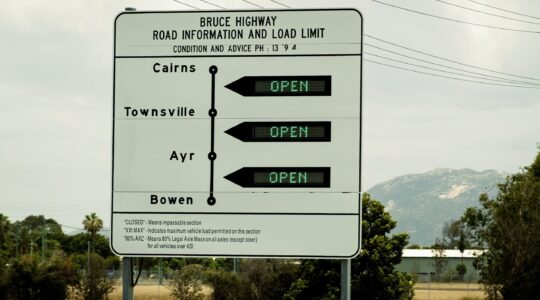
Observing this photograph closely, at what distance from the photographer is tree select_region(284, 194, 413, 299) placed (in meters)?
63.9

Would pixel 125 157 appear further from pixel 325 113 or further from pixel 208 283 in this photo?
pixel 208 283

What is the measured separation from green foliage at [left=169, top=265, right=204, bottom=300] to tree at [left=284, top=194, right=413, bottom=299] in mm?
10548

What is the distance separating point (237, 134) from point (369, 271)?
53.4 metres

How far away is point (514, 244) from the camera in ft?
223

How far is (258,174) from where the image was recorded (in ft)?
42.7

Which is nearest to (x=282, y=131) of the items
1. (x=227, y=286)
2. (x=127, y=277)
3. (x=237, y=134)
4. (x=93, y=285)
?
(x=237, y=134)

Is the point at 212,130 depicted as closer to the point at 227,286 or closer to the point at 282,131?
the point at 282,131

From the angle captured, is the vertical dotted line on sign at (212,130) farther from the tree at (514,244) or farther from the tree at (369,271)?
the tree at (514,244)

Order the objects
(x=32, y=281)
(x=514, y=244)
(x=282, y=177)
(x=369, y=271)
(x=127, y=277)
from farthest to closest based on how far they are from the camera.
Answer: (x=32, y=281)
(x=514, y=244)
(x=369, y=271)
(x=127, y=277)
(x=282, y=177)

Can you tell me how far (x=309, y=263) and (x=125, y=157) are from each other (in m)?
52.3

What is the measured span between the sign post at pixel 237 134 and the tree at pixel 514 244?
56.1 metres

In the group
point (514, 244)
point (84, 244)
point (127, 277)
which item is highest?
point (127, 277)

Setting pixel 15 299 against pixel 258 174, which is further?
pixel 15 299

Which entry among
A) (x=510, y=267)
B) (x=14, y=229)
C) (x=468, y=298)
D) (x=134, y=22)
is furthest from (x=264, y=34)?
(x=14, y=229)
